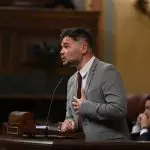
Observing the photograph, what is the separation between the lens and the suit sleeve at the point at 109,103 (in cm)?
283

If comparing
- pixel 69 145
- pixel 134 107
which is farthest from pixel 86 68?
pixel 134 107

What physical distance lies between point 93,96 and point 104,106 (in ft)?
0.52

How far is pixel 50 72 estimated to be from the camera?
5898 mm

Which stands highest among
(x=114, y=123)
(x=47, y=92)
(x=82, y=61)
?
(x=82, y=61)

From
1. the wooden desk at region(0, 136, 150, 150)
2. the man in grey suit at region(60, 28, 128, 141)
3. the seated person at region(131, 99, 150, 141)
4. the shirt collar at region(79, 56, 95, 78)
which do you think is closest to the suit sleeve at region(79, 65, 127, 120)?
the man in grey suit at region(60, 28, 128, 141)

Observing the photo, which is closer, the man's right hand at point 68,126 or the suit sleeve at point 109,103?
the suit sleeve at point 109,103

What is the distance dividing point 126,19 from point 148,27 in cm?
28

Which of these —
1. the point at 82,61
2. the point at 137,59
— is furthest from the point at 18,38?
the point at 82,61

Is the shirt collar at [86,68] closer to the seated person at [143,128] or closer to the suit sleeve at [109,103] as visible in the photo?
the suit sleeve at [109,103]

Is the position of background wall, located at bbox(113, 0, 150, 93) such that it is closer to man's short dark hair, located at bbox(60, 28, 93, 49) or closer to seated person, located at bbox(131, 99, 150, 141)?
seated person, located at bbox(131, 99, 150, 141)

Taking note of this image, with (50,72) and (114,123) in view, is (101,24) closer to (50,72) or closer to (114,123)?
(50,72)

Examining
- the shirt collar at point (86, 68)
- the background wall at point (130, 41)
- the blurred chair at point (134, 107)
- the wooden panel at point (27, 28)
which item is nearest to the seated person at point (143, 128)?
the blurred chair at point (134, 107)

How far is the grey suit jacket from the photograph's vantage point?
2.84m

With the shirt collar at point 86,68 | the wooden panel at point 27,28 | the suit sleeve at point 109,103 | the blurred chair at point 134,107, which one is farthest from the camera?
the wooden panel at point 27,28
